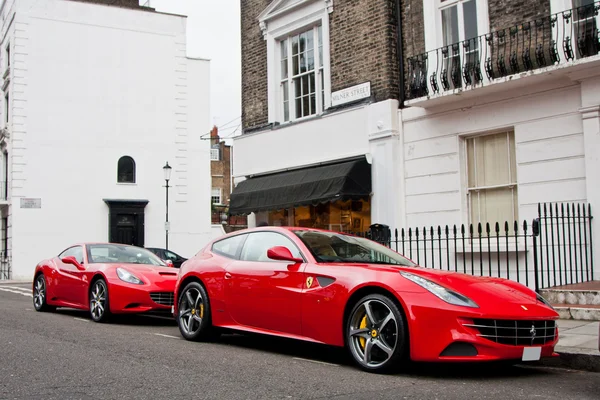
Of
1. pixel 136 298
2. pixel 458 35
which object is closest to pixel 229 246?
pixel 136 298

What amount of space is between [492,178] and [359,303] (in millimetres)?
6952

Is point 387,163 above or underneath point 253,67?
underneath

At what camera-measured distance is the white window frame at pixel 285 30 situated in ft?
52.5

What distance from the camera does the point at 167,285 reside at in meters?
11.0

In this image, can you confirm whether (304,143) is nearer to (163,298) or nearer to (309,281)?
(163,298)

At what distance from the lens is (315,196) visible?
1452 centimetres

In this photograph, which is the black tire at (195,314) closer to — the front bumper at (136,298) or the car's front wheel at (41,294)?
the front bumper at (136,298)

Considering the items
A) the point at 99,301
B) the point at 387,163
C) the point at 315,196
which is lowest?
the point at 99,301

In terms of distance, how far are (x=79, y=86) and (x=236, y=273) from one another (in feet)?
89.2

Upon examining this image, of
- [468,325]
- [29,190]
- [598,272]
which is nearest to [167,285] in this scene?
[468,325]

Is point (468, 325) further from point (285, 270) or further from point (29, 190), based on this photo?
point (29, 190)

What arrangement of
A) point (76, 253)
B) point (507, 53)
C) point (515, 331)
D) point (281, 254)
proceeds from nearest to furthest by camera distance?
point (515, 331) → point (281, 254) → point (507, 53) → point (76, 253)

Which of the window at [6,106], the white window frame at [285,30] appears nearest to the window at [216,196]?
the window at [6,106]

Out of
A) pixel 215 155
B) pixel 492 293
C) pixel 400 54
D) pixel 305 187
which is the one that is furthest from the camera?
pixel 215 155
